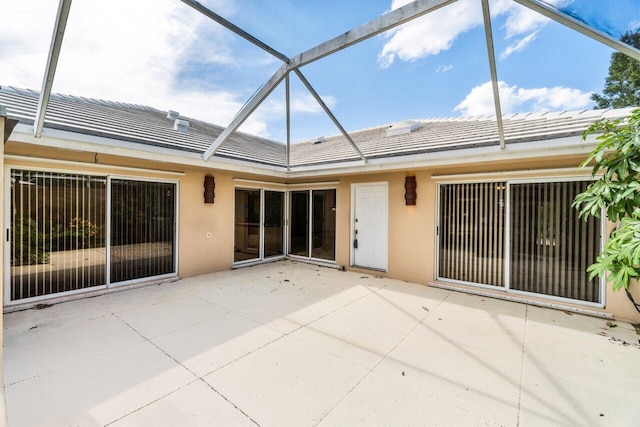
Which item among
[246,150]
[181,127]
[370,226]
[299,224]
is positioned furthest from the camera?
[299,224]

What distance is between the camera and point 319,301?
4.97 m

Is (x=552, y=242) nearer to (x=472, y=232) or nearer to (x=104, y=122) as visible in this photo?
(x=472, y=232)

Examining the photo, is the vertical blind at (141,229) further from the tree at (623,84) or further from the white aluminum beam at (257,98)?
the tree at (623,84)

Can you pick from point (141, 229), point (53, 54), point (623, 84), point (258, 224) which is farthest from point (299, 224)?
point (623, 84)

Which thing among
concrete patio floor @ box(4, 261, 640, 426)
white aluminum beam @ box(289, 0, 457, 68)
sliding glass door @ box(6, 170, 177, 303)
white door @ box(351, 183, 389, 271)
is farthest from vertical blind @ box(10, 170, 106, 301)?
white door @ box(351, 183, 389, 271)

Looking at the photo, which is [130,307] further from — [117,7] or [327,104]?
[327,104]

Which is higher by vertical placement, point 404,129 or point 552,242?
point 404,129

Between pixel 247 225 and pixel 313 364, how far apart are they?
5391 millimetres

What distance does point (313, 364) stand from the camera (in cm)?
301

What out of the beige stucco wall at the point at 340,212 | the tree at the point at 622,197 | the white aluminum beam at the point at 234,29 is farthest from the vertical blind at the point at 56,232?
the tree at the point at 622,197

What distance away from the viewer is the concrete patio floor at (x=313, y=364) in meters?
2.33

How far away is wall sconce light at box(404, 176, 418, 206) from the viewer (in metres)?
6.21

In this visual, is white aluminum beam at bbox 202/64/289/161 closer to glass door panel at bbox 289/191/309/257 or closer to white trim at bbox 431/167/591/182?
white trim at bbox 431/167/591/182

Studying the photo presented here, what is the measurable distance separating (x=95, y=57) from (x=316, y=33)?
308cm
